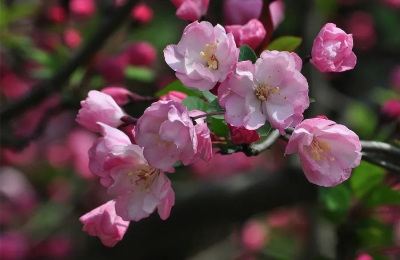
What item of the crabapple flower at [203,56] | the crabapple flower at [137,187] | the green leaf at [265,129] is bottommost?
the crabapple flower at [137,187]

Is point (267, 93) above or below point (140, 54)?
above

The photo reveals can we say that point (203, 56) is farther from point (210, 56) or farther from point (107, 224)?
point (107, 224)

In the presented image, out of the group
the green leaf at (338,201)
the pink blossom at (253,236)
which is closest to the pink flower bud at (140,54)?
the green leaf at (338,201)

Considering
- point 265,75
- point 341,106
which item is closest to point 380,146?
point 265,75

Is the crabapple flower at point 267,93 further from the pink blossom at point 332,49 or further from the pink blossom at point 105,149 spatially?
the pink blossom at point 105,149

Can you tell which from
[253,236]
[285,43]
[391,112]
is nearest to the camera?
[285,43]

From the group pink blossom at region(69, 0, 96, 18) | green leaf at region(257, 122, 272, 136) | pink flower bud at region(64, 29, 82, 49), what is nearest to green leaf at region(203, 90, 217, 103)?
green leaf at region(257, 122, 272, 136)

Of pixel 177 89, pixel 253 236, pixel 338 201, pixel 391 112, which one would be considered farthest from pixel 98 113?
pixel 253 236

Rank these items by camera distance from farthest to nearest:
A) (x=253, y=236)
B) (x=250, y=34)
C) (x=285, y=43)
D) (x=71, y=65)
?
(x=253, y=236), (x=71, y=65), (x=285, y=43), (x=250, y=34)
